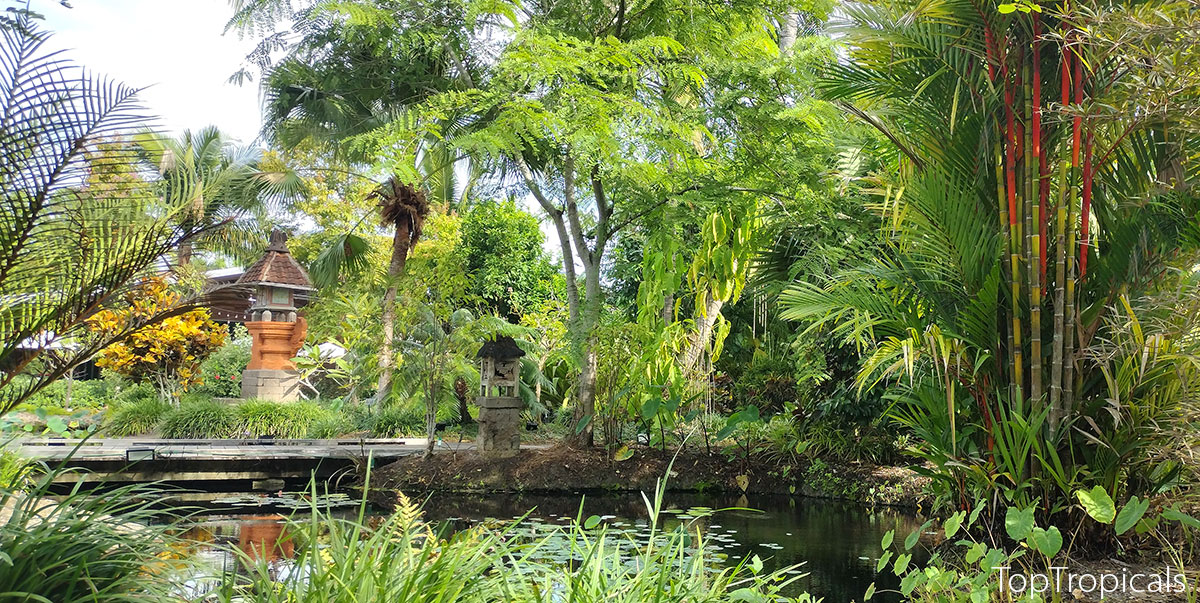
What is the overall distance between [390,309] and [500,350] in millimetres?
2005

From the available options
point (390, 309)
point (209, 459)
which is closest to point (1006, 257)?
point (209, 459)

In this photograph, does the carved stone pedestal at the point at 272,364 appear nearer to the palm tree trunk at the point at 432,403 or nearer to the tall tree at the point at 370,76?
the tall tree at the point at 370,76

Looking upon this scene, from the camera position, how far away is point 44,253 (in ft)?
7.93

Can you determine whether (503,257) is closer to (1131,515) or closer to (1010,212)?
(1010,212)

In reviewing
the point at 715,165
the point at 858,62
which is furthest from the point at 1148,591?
the point at 715,165

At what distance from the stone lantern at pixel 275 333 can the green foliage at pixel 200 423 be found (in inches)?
89.3

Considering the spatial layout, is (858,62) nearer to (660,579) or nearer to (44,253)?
(660,579)

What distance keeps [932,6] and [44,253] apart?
343 cm

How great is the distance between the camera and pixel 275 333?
14516 millimetres

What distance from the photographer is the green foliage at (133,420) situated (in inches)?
480

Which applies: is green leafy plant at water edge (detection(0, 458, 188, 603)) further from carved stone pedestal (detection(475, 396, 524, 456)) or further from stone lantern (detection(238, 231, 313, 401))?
stone lantern (detection(238, 231, 313, 401))

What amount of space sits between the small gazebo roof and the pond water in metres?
1.66

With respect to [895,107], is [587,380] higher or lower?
lower

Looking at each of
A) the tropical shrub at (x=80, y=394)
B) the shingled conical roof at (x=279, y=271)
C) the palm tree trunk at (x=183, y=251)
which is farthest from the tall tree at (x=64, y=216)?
the tropical shrub at (x=80, y=394)
